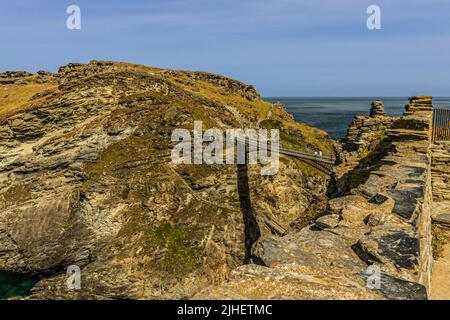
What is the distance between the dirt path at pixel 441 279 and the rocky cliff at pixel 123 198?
31040 millimetres

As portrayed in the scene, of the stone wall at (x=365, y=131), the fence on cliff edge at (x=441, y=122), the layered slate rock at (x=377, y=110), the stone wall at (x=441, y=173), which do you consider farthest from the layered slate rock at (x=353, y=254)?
the layered slate rock at (x=377, y=110)

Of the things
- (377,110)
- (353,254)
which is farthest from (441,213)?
(377,110)

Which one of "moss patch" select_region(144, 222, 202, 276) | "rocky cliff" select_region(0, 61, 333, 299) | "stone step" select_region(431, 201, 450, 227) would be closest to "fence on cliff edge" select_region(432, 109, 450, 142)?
"stone step" select_region(431, 201, 450, 227)

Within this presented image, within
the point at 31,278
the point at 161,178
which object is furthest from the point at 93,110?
the point at 31,278

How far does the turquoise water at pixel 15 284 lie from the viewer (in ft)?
129

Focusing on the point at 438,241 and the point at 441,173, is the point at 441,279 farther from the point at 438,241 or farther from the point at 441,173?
the point at 441,173

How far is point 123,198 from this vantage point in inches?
1710

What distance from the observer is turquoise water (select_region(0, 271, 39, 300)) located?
39.2 m

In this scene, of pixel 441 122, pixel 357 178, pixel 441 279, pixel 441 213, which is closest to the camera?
pixel 441 279

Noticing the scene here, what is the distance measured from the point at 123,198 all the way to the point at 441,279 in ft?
133

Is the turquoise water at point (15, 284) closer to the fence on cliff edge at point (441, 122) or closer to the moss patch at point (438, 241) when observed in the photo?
the moss patch at point (438, 241)

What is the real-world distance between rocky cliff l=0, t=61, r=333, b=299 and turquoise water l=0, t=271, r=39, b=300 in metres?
0.94
